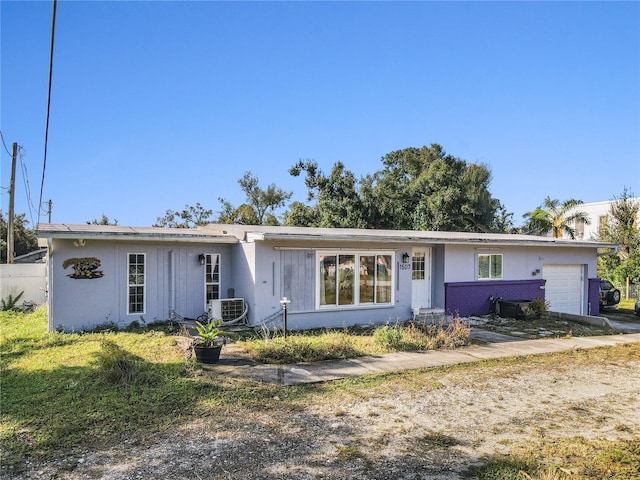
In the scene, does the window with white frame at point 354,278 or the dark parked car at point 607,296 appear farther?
the dark parked car at point 607,296

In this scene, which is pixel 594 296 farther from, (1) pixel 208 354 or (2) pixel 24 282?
(2) pixel 24 282

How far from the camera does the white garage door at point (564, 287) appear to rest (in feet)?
51.9

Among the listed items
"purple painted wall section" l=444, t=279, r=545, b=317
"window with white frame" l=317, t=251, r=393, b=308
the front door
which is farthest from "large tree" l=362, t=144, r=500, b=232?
"window with white frame" l=317, t=251, r=393, b=308

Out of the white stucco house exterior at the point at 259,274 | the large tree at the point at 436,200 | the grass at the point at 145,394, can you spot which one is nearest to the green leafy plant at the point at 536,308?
the white stucco house exterior at the point at 259,274

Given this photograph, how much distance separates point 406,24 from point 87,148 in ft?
43.4

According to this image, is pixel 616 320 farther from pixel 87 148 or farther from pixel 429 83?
pixel 87 148

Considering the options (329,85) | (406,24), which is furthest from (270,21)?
(329,85)

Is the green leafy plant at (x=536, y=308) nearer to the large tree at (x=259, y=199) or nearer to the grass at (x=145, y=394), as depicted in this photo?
the grass at (x=145, y=394)

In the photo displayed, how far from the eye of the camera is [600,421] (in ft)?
17.0

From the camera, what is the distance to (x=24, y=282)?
1450 centimetres

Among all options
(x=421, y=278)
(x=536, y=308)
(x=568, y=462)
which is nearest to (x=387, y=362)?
(x=568, y=462)

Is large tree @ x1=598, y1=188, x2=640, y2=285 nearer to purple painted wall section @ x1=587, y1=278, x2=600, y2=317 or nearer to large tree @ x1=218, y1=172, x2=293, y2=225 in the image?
purple painted wall section @ x1=587, y1=278, x2=600, y2=317

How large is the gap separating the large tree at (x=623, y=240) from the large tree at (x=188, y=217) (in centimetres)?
3284

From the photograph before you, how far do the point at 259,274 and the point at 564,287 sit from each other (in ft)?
40.4
